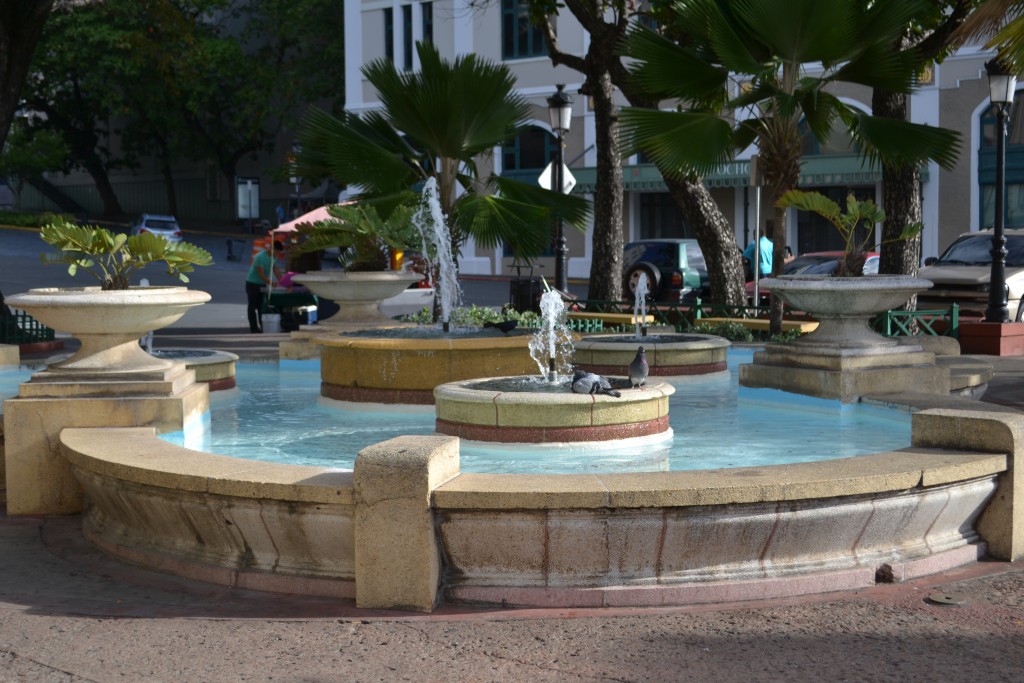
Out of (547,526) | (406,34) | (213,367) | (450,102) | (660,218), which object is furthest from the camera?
(406,34)

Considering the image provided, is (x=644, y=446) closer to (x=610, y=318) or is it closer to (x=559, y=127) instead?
(x=610, y=318)

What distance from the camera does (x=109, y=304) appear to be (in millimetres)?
8297

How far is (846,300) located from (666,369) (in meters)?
2.23

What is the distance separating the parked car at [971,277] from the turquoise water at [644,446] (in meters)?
8.89

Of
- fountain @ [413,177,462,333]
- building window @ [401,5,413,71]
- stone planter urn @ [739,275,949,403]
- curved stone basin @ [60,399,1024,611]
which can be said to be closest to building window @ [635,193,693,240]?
building window @ [401,5,413,71]

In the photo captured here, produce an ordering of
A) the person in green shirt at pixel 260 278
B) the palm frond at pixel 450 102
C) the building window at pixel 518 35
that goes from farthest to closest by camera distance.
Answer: the building window at pixel 518 35 < the person in green shirt at pixel 260 278 < the palm frond at pixel 450 102

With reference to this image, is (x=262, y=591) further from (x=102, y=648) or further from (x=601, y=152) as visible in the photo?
(x=601, y=152)

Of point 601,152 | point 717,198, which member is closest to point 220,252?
point 717,198

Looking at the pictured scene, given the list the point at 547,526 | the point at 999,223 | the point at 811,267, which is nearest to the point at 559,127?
the point at 811,267

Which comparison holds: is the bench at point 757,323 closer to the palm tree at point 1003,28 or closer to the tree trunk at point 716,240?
the tree trunk at point 716,240

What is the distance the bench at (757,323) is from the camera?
50.3 feet

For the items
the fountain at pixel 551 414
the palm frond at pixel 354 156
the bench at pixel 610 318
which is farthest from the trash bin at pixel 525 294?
the fountain at pixel 551 414

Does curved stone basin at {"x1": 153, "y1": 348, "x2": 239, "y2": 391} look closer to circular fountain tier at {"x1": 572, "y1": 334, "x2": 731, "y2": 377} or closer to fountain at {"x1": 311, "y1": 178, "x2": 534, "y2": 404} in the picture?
fountain at {"x1": 311, "y1": 178, "x2": 534, "y2": 404}

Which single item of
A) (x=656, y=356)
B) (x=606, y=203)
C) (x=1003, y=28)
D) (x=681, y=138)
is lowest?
(x=656, y=356)
